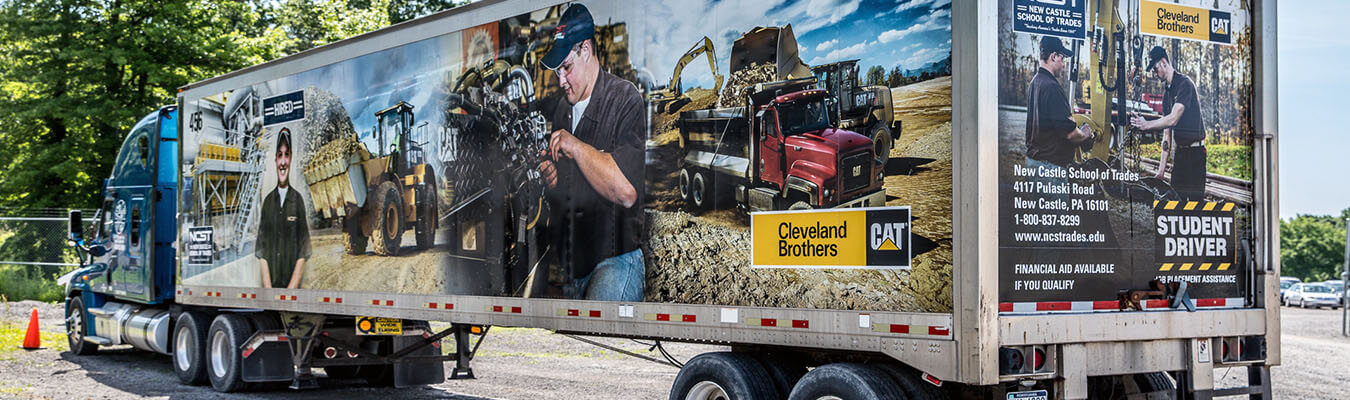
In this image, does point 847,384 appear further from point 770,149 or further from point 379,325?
point 379,325

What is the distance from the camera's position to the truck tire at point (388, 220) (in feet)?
34.1

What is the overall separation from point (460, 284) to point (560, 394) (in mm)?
3343

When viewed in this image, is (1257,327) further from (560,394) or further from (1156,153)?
(560,394)

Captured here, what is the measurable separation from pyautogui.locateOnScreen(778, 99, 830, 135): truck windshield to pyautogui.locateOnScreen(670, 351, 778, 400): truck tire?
4.92ft

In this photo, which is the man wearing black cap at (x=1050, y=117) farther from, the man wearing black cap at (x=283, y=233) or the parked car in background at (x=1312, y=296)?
the parked car in background at (x=1312, y=296)

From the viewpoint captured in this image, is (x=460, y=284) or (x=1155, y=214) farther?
(x=460, y=284)

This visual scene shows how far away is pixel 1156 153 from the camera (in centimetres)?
702

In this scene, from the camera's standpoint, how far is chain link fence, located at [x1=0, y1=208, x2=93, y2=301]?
Result: 97.2 ft

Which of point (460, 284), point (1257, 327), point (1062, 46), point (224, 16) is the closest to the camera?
point (1062, 46)

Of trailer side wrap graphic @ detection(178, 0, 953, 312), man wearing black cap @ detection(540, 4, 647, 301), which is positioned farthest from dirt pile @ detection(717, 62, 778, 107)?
man wearing black cap @ detection(540, 4, 647, 301)

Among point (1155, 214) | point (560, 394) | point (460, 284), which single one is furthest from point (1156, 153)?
point (560, 394)

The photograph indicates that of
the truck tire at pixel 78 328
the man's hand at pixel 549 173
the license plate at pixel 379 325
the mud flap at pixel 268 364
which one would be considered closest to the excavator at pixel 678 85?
the man's hand at pixel 549 173

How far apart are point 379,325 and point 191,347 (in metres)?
3.87

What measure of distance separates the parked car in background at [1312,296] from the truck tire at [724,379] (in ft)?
136
